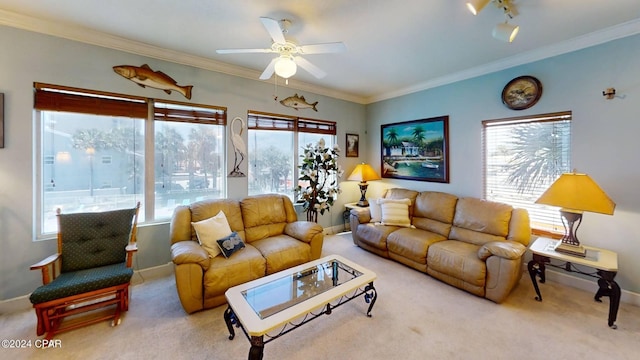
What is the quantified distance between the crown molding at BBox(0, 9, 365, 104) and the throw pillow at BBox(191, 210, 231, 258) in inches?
82.2

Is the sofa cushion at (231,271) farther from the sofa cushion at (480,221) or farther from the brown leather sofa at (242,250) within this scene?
the sofa cushion at (480,221)


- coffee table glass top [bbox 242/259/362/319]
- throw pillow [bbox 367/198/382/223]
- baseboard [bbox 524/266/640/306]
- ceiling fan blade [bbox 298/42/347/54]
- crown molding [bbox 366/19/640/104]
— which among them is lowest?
baseboard [bbox 524/266/640/306]

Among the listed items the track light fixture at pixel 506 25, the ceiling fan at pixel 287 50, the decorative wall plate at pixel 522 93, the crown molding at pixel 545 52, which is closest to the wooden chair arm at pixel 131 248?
the ceiling fan at pixel 287 50

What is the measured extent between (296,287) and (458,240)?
2.32 metres

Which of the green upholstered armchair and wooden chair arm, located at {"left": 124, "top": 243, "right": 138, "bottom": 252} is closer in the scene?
the green upholstered armchair

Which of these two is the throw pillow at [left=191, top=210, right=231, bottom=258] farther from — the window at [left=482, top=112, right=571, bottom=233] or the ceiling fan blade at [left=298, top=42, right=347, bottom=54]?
the window at [left=482, top=112, right=571, bottom=233]

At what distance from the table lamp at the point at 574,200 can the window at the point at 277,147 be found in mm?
3334

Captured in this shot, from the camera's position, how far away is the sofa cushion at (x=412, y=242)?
122 inches

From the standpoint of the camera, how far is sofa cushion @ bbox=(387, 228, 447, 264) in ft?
10.1

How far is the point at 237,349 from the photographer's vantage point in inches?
73.7

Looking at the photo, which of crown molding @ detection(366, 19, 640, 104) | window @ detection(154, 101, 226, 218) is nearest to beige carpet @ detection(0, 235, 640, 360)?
window @ detection(154, 101, 226, 218)

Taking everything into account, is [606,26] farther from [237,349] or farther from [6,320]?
[6,320]

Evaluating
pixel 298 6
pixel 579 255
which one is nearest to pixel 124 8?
pixel 298 6

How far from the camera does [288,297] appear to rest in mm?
2006
